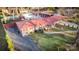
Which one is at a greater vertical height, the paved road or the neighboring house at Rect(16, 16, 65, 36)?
the neighboring house at Rect(16, 16, 65, 36)

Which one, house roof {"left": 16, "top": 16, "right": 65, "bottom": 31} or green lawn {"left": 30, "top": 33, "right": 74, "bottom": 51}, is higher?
house roof {"left": 16, "top": 16, "right": 65, "bottom": 31}

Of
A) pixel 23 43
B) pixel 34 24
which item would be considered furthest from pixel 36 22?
pixel 23 43

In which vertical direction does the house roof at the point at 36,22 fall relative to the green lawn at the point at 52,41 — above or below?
above

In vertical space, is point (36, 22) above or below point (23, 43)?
above

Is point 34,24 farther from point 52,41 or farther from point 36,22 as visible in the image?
point 52,41

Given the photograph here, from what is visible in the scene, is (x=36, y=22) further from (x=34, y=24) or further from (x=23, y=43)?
(x=23, y=43)

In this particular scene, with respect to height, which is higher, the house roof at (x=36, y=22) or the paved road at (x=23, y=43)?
the house roof at (x=36, y=22)

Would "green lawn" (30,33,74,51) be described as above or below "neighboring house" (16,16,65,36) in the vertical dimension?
below
